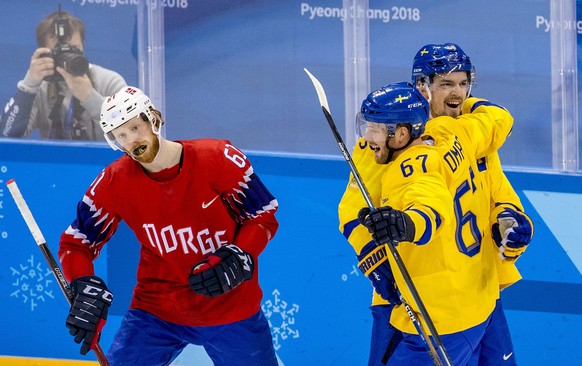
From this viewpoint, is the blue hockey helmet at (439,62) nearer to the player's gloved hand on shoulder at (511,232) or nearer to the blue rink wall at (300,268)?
A: the player's gloved hand on shoulder at (511,232)

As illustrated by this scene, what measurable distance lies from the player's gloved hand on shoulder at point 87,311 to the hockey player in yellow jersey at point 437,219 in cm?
76

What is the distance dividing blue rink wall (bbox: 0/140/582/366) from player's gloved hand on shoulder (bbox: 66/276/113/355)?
1.35m

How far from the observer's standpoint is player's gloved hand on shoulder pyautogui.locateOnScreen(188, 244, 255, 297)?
3416 mm

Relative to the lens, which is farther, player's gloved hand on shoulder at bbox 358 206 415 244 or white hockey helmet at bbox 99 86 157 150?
white hockey helmet at bbox 99 86 157 150

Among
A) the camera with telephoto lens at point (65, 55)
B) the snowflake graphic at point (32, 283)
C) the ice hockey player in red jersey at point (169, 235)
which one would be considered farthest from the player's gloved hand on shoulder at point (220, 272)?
the camera with telephoto lens at point (65, 55)

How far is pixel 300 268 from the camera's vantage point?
4879 millimetres

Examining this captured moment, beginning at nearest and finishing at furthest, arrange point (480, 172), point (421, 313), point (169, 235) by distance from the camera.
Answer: point (421, 313)
point (169, 235)
point (480, 172)

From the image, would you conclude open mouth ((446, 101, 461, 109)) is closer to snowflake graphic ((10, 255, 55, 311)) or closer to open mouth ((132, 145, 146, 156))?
open mouth ((132, 145, 146, 156))

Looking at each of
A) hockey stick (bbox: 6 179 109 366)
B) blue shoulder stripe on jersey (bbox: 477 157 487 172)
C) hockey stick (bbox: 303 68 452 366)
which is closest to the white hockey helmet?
hockey stick (bbox: 6 179 109 366)

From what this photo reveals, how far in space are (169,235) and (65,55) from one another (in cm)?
158

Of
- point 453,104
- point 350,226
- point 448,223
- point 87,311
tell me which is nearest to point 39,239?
point 87,311

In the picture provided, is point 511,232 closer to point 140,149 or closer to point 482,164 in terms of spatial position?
point 482,164

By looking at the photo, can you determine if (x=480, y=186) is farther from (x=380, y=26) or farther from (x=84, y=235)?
(x=380, y=26)

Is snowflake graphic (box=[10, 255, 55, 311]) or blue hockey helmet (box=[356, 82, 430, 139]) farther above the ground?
blue hockey helmet (box=[356, 82, 430, 139])
